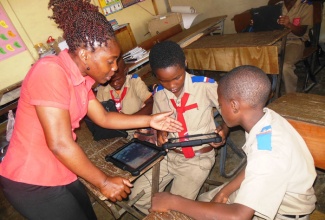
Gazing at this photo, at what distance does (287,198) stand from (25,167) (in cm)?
149

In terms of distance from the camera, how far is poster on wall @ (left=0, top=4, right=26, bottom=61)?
3.83 m

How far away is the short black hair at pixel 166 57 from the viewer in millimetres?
1827

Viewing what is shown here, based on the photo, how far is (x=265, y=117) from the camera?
1.22 m

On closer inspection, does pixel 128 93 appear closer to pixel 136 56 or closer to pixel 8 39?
pixel 136 56

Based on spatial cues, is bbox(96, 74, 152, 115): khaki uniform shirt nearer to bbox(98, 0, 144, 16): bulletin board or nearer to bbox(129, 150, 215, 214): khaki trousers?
bbox(129, 150, 215, 214): khaki trousers

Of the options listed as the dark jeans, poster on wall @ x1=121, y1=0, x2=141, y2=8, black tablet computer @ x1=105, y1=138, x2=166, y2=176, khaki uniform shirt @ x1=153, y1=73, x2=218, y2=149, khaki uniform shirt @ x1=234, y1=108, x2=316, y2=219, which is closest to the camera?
khaki uniform shirt @ x1=234, y1=108, x2=316, y2=219

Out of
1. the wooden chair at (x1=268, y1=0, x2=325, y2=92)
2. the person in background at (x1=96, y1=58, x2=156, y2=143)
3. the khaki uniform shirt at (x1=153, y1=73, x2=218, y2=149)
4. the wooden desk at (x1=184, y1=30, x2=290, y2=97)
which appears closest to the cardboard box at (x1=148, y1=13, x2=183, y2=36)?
the wooden desk at (x1=184, y1=30, x2=290, y2=97)

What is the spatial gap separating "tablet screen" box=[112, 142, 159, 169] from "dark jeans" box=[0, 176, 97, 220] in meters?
0.37

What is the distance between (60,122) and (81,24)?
0.53 meters

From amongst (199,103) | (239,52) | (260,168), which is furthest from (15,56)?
(260,168)

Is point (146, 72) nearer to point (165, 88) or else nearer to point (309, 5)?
point (165, 88)

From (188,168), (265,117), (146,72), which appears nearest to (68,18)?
(265,117)

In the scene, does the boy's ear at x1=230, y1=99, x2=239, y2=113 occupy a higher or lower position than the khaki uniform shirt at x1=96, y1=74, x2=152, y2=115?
higher

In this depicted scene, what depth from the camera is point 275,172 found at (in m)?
1.01
